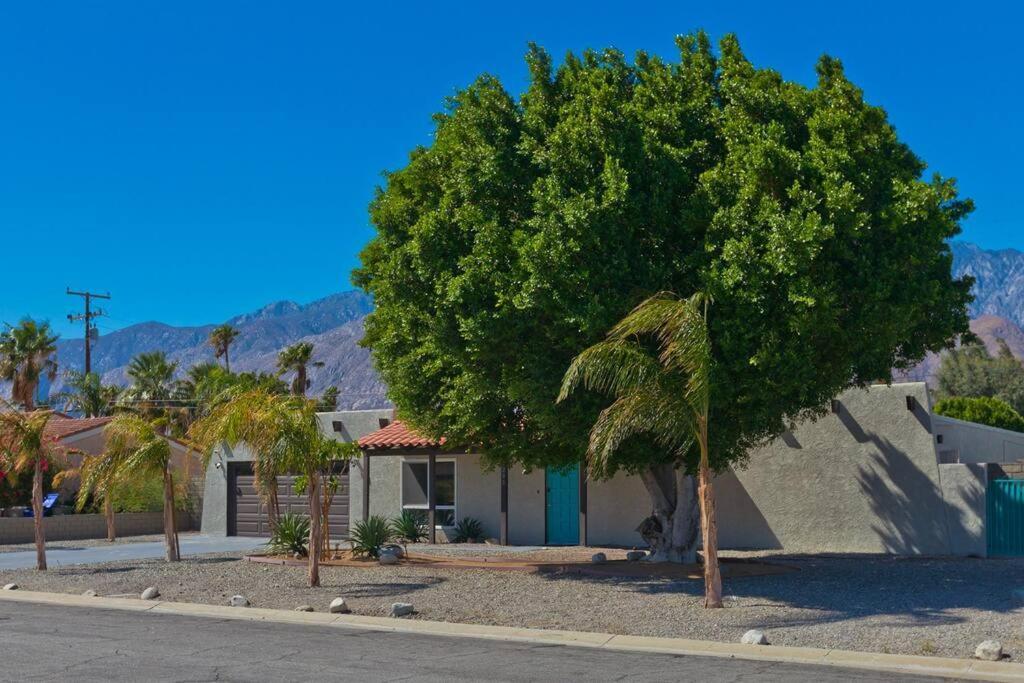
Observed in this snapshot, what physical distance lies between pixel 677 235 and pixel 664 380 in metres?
3.41

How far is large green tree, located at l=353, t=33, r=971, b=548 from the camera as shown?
55.8 feet

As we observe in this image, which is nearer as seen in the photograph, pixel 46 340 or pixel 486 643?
pixel 486 643

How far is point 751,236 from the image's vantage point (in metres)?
17.0

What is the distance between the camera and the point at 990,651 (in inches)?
471

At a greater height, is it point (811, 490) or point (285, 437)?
point (285, 437)

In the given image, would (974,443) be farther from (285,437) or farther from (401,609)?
(401,609)

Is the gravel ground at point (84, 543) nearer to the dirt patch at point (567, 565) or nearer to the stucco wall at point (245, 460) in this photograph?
the stucco wall at point (245, 460)

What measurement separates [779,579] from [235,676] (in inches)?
438

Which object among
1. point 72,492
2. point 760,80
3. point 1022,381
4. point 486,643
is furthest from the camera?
point 1022,381

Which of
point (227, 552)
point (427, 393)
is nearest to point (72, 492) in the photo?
point (227, 552)

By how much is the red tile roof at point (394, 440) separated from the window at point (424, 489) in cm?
103

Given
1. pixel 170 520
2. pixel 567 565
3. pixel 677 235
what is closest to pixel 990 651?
pixel 677 235

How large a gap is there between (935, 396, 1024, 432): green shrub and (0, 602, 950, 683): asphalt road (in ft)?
98.8

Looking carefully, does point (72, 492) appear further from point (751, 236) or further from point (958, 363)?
point (958, 363)
